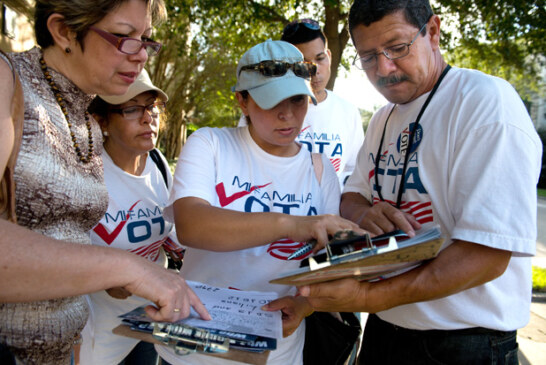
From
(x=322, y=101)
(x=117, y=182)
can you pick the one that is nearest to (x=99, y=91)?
(x=117, y=182)

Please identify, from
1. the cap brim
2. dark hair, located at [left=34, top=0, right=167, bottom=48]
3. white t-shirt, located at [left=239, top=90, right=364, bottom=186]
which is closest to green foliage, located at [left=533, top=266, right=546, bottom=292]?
white t-shirt, located at [left=239, top=90, right=364, bottom=186]

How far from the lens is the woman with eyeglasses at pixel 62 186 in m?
1.10

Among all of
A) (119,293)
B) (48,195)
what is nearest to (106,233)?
(119,293)

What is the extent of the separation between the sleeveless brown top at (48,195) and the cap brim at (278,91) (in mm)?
747

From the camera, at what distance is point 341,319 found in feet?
6.31

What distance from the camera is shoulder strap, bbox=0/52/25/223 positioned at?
1173 millimetres

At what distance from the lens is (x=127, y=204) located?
2408 mm

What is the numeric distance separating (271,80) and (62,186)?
39.9 inches

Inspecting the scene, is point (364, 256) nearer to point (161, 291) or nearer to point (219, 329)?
point (219, 329)

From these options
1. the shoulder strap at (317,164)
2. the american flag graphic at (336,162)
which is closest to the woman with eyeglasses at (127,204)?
the shoulder strap at (317,164)

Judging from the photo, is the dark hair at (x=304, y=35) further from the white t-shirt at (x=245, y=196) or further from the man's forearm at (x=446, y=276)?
the man's forearm at (x=446, y=276)

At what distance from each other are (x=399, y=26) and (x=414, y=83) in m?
0.25

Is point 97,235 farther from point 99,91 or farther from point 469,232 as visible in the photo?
point 469,232

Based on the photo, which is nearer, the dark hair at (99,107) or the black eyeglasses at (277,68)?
the black eyeglasses at (277,68)
